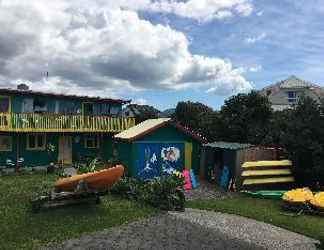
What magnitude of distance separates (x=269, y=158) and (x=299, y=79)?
148ft

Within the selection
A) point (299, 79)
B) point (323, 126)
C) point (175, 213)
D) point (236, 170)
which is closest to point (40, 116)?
point (236, 170)

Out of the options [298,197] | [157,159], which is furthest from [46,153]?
[298,197]

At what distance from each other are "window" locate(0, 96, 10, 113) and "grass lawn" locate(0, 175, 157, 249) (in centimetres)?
1432

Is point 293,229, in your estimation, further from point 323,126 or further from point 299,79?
point 299,79

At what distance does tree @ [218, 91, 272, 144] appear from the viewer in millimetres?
39153

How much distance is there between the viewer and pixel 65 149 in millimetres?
37750

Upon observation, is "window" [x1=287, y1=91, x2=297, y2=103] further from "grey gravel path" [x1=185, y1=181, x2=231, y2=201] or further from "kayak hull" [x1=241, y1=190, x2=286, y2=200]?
"kayak hull" [x1=241, y1=190, x2=286, y2=200]

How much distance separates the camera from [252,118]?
40125 millimetres

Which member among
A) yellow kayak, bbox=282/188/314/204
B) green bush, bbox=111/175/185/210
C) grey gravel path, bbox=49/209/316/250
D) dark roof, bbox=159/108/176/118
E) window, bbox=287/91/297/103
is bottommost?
grey gravel path, bbox=49/209/316/250

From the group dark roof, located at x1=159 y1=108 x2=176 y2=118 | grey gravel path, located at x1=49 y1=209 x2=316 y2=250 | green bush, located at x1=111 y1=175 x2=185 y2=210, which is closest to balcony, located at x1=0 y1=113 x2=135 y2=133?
green bush, located at x1=111 y1=175 x2=185 y2=210

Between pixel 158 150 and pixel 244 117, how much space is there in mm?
13089

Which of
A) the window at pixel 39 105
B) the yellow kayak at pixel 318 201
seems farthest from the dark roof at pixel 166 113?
the yellow kayak at pixel 318 201

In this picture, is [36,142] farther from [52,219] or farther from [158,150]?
[52,219]

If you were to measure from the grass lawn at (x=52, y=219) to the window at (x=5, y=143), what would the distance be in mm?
13698
